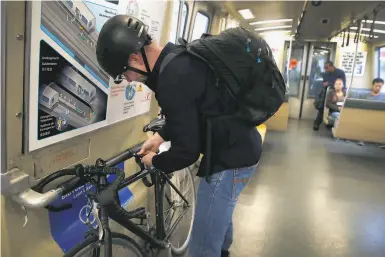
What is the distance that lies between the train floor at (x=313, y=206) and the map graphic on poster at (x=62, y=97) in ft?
6.34

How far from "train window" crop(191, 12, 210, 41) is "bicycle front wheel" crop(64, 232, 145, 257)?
3.34m

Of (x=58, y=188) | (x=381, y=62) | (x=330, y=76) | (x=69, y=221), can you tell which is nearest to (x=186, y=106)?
(x=58, y=188)

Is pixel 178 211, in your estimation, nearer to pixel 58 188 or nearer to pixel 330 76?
pixel 58 188

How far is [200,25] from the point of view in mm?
4949

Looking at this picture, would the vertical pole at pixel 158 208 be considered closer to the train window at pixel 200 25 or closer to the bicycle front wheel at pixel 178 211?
the bicycle front wheel at pixel 178 211

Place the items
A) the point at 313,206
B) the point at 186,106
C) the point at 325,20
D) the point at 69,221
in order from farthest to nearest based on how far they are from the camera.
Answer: the point at 325,20
the point at 313,206
the point at 69,221
the point at 186,106

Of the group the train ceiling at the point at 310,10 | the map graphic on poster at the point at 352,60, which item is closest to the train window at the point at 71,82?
the train ceiling at the point at 310,10

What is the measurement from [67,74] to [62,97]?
0.12m

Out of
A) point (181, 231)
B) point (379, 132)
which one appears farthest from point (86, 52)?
point (379, 132)

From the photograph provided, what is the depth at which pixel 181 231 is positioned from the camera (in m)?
3.09

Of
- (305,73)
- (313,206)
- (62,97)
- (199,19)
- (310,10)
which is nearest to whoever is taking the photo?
(62,97)

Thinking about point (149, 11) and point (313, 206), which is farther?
point (313, 206)

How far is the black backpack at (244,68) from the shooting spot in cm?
154

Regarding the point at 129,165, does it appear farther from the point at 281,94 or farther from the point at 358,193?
the point at 358,193
